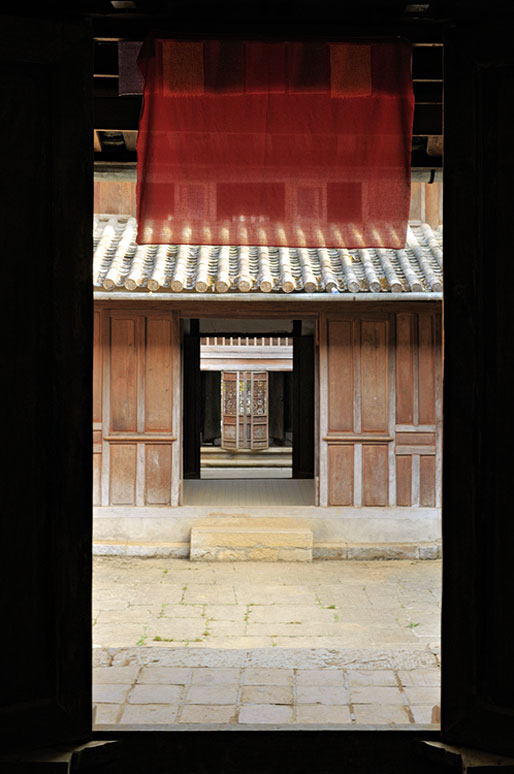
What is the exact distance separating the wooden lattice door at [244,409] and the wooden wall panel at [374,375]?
10185 mm

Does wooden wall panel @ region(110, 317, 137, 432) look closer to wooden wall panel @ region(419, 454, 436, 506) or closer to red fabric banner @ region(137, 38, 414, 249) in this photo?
wooden wall panel @ region(419, 454, 436, 506)

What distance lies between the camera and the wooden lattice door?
19984 millimetres

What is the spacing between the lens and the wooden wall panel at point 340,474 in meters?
9.88

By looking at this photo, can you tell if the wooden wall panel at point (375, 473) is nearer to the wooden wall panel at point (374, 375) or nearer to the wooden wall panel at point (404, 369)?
the wooden wall panel at point (374, 375)

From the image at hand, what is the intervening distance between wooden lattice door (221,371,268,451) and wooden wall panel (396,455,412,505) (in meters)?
10.3

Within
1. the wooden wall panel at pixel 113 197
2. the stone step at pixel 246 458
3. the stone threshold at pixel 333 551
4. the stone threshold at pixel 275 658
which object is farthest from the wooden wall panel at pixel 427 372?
the stone step at pixel 246 458

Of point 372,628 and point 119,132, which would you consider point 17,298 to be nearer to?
point 119,132

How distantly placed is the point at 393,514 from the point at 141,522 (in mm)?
3376

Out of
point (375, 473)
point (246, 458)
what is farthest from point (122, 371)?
point (246, 458)

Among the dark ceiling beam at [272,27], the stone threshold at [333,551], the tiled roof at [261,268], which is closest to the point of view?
the dark ceiling beam at [272,27]

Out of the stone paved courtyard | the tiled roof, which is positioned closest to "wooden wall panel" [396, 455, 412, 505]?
the stone paved courtyard

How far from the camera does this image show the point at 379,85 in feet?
10.5
